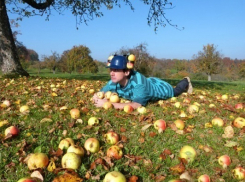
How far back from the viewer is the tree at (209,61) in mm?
52469

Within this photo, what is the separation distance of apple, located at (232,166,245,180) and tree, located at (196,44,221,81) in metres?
53.5

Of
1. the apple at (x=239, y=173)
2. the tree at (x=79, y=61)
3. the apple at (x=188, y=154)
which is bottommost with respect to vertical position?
the apple at (x=239, y=173)

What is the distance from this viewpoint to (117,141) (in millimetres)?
2818

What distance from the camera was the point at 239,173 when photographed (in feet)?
7.07

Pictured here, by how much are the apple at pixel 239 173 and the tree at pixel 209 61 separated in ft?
175

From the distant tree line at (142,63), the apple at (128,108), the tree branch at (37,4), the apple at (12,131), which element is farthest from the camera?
the distant tree line at (142,63)

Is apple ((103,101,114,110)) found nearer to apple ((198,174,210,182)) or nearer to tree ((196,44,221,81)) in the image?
apple ((198,174,210,182))

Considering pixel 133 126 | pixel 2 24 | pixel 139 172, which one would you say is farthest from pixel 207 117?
pixel 2 24

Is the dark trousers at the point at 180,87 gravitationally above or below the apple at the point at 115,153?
above

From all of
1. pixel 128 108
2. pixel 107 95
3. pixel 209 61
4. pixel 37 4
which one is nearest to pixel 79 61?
pixel 209 61

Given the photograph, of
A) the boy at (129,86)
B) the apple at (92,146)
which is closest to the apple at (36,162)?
the apple at (92,146)

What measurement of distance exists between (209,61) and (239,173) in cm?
5528

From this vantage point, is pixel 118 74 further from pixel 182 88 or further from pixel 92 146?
pixel 182 88

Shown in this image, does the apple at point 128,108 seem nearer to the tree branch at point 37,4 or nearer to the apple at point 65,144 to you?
the apple at point 65,144
